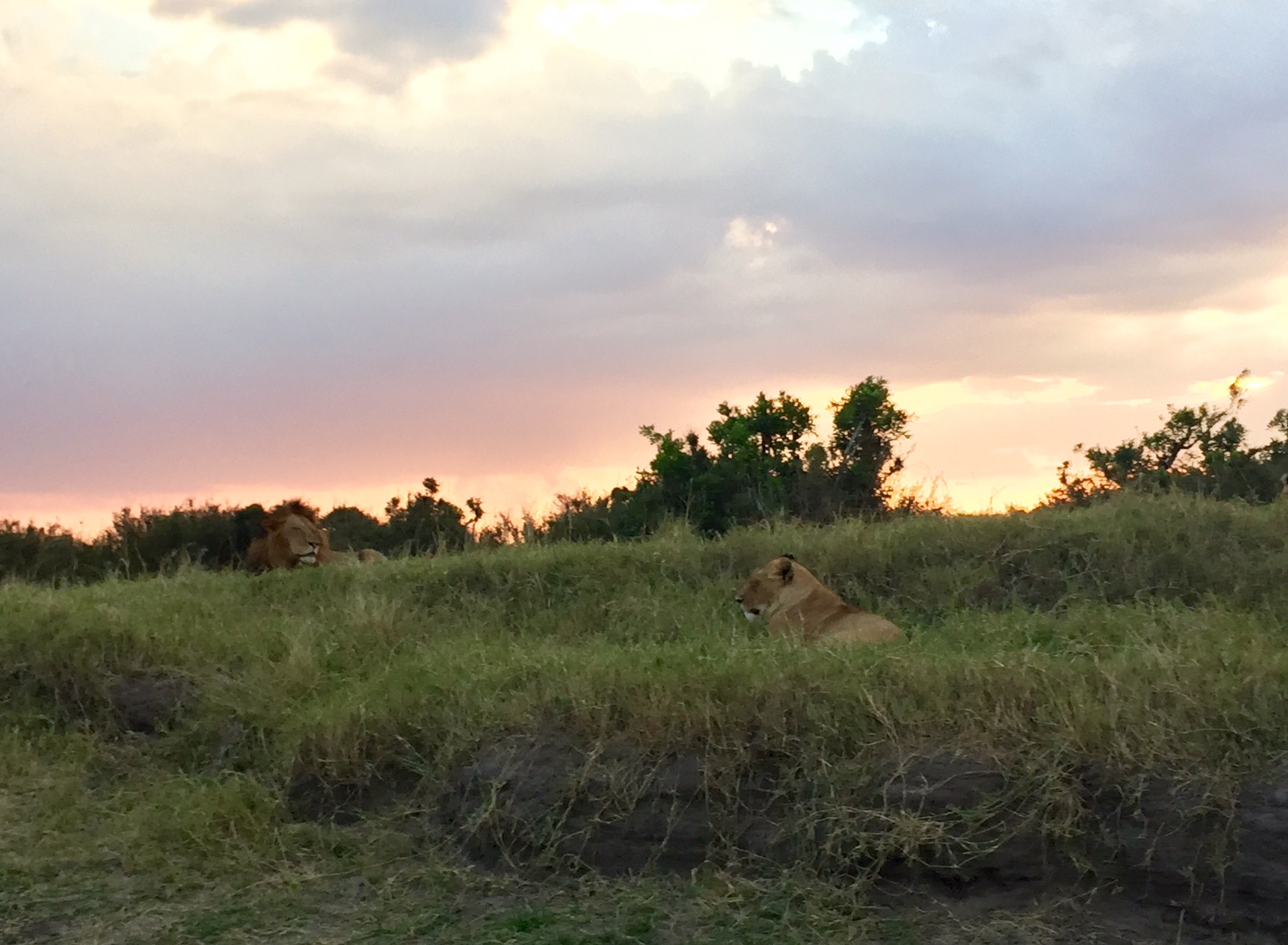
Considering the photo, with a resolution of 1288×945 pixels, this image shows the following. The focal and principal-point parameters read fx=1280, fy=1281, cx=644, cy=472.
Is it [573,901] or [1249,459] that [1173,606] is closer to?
[573,901]

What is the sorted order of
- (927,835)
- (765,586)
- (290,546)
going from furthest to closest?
(290,546), (765,586), (927,835)

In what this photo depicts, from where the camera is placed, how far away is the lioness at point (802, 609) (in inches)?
312

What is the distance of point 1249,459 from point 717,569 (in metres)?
9.11

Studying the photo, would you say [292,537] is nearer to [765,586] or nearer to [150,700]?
[150,700]

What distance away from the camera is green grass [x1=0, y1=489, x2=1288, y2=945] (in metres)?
5.28

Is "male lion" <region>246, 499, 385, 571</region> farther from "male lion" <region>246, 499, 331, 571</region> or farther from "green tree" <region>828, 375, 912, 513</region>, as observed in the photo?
"green tree" <region>828, 375, 912, 513</region>

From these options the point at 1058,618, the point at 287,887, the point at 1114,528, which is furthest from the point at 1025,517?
the point at 287,887

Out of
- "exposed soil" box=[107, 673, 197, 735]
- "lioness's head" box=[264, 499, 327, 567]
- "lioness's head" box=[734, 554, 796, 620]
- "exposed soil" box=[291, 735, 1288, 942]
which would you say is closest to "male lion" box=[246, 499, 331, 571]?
"lioness's head" box=[264, 499, 327, 567]

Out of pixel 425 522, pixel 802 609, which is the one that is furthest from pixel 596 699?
pixel 425 522

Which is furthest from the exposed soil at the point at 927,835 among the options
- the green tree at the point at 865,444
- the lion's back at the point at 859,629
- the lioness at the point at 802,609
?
the green tree at the point at 865,444

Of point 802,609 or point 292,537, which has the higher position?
point 292,537

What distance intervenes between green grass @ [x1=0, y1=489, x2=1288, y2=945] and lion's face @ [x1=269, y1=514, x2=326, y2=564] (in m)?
1.83

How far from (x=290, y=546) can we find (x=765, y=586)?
526cm

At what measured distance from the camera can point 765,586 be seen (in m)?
8.90
